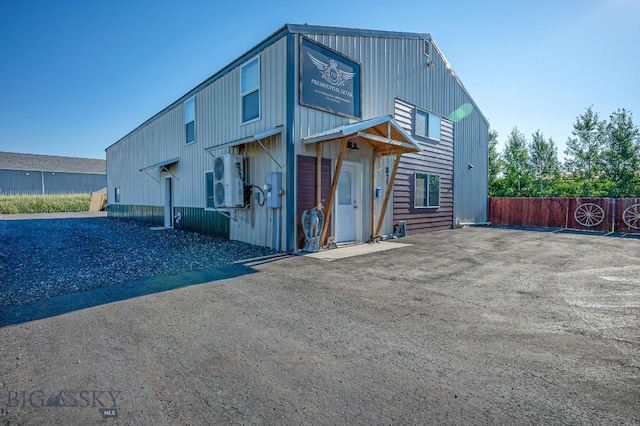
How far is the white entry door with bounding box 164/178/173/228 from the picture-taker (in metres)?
12.8

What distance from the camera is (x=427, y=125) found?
35.4 feet

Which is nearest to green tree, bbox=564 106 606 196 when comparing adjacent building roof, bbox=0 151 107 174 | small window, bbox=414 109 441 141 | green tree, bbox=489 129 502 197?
green tree, bbox=489 129 502 197

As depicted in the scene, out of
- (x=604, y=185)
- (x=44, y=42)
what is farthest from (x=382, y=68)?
(x=604, y=185)

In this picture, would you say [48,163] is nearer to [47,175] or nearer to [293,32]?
[47,175]

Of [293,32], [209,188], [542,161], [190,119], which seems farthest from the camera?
[542,161]

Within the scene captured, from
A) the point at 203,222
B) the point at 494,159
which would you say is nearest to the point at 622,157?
the point at 494,159

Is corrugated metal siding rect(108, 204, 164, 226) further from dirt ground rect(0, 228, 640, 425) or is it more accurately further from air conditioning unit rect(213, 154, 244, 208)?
dirt ground rect(0, 228, 640, 425)

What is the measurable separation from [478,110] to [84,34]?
578 inches

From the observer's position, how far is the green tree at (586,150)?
64.6 ft

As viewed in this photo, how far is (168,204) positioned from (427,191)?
10.4 meters

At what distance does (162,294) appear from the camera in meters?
4.00

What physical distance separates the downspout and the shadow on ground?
146 centimetres

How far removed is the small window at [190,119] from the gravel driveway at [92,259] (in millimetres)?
3953

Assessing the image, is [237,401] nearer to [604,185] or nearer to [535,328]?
[535,328]
